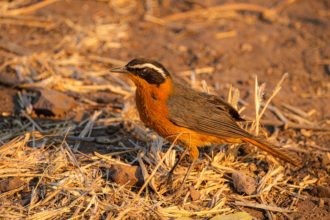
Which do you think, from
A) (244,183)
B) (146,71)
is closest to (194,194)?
(244,183)

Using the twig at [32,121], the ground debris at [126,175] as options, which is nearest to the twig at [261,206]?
the ground debris at [126,175]

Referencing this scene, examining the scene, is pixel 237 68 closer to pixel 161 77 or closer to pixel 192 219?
pixel 161 77

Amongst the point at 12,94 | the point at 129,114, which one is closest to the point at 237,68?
the point at 129,114

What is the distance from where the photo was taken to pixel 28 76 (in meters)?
6.96

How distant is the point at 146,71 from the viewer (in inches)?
186

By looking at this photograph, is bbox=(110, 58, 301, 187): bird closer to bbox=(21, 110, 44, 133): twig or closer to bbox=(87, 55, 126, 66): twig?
bbox=(21, 110, 44, 133): twig

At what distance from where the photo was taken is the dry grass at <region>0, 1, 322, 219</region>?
4.13m

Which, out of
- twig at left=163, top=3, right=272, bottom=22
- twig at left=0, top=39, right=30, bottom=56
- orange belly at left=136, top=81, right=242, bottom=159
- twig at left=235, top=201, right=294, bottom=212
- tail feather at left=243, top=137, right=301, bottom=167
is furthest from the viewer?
twig at left=163, top=3, right=272, bottom=22

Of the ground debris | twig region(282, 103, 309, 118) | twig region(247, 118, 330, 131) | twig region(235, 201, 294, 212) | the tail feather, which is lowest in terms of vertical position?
twig region(235, 201, 294, 212)

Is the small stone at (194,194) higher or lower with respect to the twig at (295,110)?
lower

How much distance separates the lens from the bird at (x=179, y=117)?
4676 mm

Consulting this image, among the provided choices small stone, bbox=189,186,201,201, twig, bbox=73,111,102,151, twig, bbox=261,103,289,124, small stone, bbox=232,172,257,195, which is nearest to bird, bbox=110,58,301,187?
small stone, bbox=189,186,201,201

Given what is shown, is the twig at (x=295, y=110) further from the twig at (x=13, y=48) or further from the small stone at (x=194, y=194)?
the twig at (x=13, y=48)

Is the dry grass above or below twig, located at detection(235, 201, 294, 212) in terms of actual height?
above
